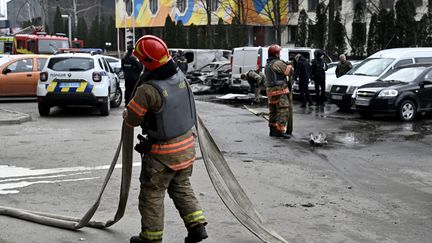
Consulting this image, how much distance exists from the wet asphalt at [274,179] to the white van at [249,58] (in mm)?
7874

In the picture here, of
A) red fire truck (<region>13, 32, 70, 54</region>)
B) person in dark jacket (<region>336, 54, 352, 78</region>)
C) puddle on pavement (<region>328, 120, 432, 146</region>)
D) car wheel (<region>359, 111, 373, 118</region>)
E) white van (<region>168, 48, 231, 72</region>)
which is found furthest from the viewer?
red fire truck (<region>13, 32, 70, 54</region>)

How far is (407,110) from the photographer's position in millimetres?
16500

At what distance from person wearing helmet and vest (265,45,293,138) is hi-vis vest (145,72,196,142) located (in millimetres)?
7489

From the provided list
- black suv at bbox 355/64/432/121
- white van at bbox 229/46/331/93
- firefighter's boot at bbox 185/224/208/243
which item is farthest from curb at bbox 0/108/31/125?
firefighter's boot at bbox 185/224/208/243

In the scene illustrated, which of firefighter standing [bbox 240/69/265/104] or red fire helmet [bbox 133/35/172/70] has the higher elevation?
red fire helmet [bbox 133/35/172/70]

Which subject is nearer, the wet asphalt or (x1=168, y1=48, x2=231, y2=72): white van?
the wet asphalt

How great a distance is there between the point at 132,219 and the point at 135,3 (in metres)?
62.1

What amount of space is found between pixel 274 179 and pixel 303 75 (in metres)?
11.2

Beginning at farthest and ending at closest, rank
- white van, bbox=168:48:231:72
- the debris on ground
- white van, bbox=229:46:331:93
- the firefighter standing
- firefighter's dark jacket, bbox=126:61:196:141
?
1. white van, bbox=168:48:231:72
2. white van, bbox=229:46:331:93
3. the firefighter standing
4. the debris on ground
5. firefighter's dark jacket, bbox=126:61:196:141

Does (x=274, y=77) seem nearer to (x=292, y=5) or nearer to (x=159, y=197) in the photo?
(x=159, y=197)

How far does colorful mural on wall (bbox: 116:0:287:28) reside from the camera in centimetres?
5531

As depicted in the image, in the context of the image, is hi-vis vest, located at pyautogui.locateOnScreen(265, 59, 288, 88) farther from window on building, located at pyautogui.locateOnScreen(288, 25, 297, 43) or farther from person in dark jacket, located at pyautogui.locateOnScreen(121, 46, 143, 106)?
window on building, located at pyautogui.locateOnScreen(288, 25, 297, 43)

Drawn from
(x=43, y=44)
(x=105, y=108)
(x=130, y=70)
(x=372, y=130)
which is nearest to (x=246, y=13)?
(x=43, y=44)

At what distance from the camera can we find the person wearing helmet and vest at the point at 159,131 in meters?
5.32
